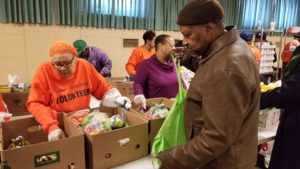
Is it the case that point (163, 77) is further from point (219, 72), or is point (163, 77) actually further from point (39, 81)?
point (219, 72)

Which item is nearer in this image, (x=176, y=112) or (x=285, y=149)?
(x=176, y=112)

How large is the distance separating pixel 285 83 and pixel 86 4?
3.35 metres

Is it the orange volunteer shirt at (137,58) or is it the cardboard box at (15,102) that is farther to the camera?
the orange volunteer shirt at (137,58)

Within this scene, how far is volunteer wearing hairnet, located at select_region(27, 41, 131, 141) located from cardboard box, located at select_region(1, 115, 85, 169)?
17 centimetres

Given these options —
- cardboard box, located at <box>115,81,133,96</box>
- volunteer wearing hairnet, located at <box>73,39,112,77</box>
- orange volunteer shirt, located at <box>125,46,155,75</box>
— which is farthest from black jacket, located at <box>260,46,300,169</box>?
volunteer wearing hairnet, located at <box>73,39,112,77</box>

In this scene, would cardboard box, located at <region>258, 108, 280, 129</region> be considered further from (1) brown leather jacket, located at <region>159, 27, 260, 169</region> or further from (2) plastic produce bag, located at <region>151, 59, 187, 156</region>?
(2) plastic produce bag, located at <region>151, 59, 187, 156</region>

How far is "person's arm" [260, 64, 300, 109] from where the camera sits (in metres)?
1.46

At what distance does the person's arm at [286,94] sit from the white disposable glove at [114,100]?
851mm

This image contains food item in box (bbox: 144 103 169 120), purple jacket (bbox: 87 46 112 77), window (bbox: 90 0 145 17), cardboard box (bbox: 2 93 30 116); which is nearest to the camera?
food item in box (bbox: 144 103 169 120)

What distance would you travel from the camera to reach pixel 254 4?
245 inches

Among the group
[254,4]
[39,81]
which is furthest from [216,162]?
[254,4]

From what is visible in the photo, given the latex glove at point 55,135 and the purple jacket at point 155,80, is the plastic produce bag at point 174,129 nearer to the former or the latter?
the latex glove at point 55,135

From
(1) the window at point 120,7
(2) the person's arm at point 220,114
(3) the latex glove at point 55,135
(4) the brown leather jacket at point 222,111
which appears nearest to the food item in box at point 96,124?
(3) the latex glove at point 55,135

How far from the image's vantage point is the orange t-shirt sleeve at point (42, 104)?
130 cm
